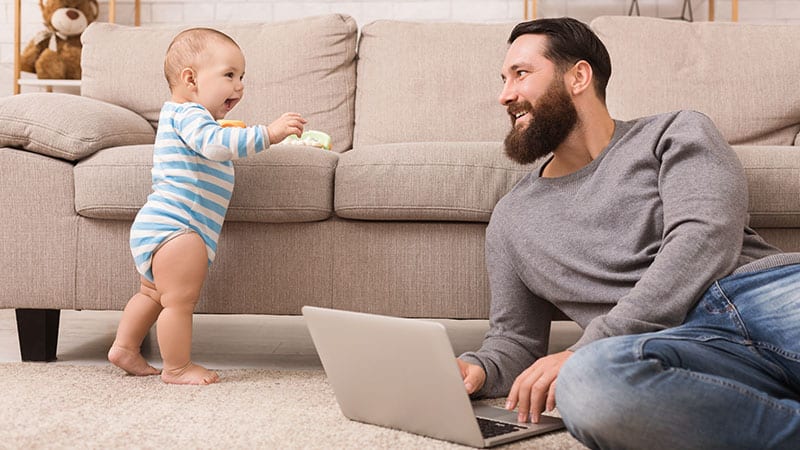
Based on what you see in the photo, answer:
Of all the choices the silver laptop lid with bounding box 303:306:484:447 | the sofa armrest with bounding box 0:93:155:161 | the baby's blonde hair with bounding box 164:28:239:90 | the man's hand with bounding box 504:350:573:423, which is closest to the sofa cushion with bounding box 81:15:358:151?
the sofa armrest with bounding box 0:93:155:161

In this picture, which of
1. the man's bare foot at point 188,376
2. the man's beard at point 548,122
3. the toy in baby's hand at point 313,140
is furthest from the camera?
the toy in baby's hand at point 313,140

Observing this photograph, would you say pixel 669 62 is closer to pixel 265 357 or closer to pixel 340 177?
pixel 340 177

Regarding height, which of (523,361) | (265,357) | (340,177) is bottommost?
(265,357)

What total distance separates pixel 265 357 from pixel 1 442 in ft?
2.76

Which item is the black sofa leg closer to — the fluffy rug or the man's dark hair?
the fluffy rug

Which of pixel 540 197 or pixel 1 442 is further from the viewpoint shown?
pixel 540 197

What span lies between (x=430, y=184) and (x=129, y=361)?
0.68m

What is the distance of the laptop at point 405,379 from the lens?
3.75ft

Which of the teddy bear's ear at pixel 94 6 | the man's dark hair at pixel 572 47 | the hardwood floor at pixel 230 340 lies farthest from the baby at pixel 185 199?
the teddy bear's ear at pixel 94 6

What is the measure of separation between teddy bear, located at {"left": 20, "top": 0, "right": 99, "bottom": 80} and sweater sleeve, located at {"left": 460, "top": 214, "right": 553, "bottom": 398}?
9.04 feet

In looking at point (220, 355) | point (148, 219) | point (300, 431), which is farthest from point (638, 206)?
point (220, 355)

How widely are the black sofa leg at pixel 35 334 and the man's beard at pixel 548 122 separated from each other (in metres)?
1.10

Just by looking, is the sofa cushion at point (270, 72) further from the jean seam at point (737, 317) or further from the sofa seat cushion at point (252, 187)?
the jean seam at point (737, 317)

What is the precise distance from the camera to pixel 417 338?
1136 mm
